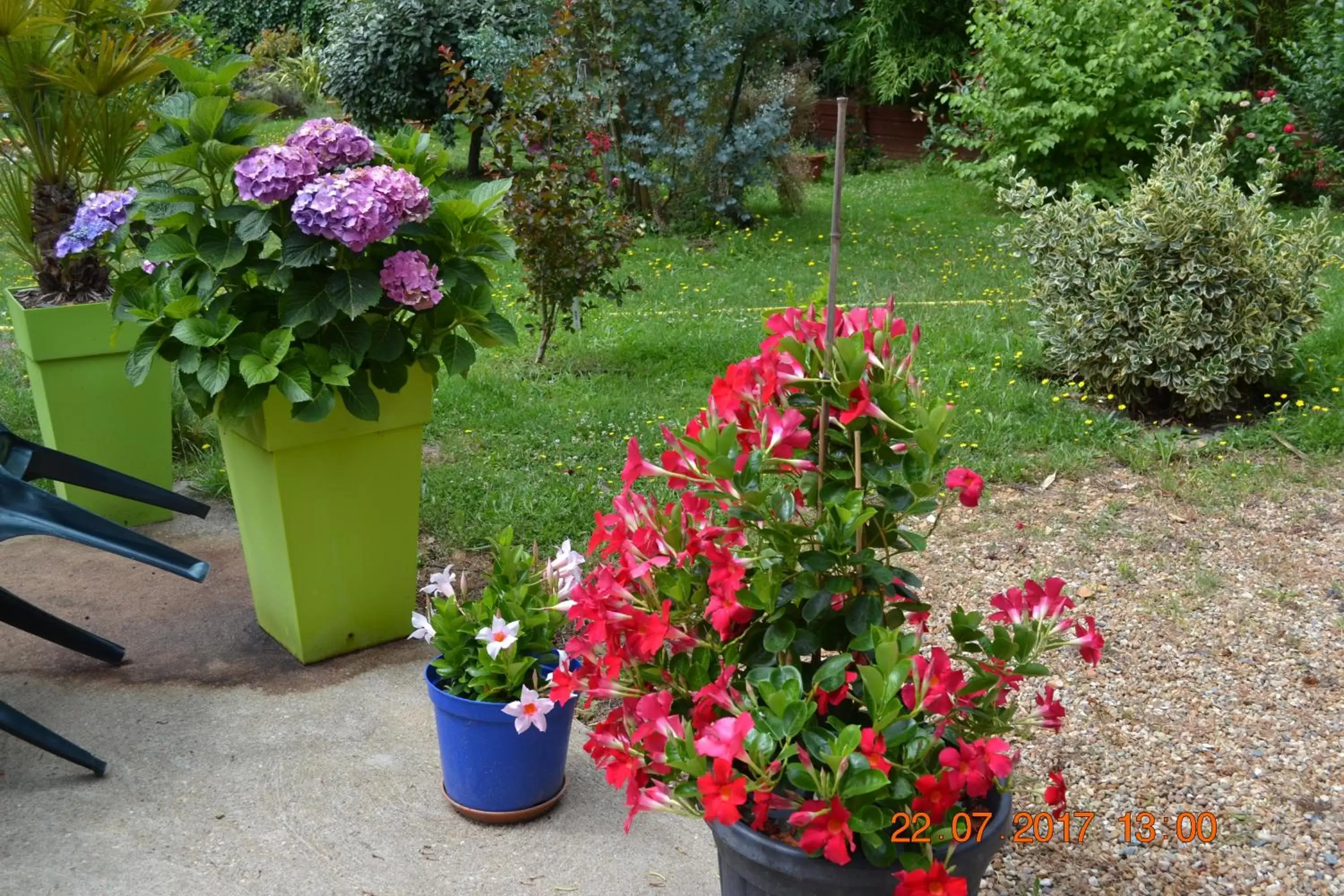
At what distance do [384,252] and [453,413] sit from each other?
2.40 metres

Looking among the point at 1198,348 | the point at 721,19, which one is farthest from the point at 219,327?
the point at 721,19

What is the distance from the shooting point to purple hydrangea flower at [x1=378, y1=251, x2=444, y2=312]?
2.71 meters

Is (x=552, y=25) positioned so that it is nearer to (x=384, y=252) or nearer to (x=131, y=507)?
(x=131, y=507)

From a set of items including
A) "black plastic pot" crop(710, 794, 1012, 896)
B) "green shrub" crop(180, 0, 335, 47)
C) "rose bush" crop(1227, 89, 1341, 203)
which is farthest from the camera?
"green shrub" crop(180, 0, 335, 47)

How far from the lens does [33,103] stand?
3.91 metres

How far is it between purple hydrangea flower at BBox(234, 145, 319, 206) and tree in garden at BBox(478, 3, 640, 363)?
2804 millimetres

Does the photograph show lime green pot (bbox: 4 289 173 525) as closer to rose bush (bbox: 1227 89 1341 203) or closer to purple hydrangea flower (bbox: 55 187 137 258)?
purple hydrangea flower (bbox: 55 187 137 258)

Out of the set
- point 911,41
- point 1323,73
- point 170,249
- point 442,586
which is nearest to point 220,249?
point 170,249

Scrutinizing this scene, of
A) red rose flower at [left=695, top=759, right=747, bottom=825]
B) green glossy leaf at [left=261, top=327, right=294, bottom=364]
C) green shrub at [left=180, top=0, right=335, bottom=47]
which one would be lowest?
red rose flower at [left=695, top=759, right=747, bottom=825]

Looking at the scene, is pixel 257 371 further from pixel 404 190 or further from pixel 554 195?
pixel 554 195

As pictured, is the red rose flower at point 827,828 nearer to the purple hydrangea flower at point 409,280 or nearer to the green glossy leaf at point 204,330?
the purple hydrangea flower at point 409,280

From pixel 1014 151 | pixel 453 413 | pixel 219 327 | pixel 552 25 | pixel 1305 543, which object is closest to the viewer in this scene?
pixel 219 327

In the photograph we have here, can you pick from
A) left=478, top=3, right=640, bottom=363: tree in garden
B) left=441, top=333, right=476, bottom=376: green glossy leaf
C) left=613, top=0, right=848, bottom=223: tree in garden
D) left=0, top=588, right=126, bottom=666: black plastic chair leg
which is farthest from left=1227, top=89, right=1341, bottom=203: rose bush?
left=0, top=588, right=126, bottom=666: black plastic chair leg

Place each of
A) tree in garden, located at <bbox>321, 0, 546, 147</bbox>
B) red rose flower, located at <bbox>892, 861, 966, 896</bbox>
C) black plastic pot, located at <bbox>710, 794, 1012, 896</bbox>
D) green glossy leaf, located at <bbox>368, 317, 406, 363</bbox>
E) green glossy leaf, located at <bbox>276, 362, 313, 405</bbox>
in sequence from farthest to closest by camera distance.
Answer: tree in garden, located at <bbox>321, 0, 546, 147</bbox> < green glossy leaf, located at <bbox>368, 317, 406, 363</bbox> < green glossy leaf, located at <bbox>276, 362, 313, 405</bbox> < black plastic pot, located at <bbox>710, 794, 1012, 896</bbox> < red rose flower, located at <bbox>892, 861, 966, 896</bbox>
